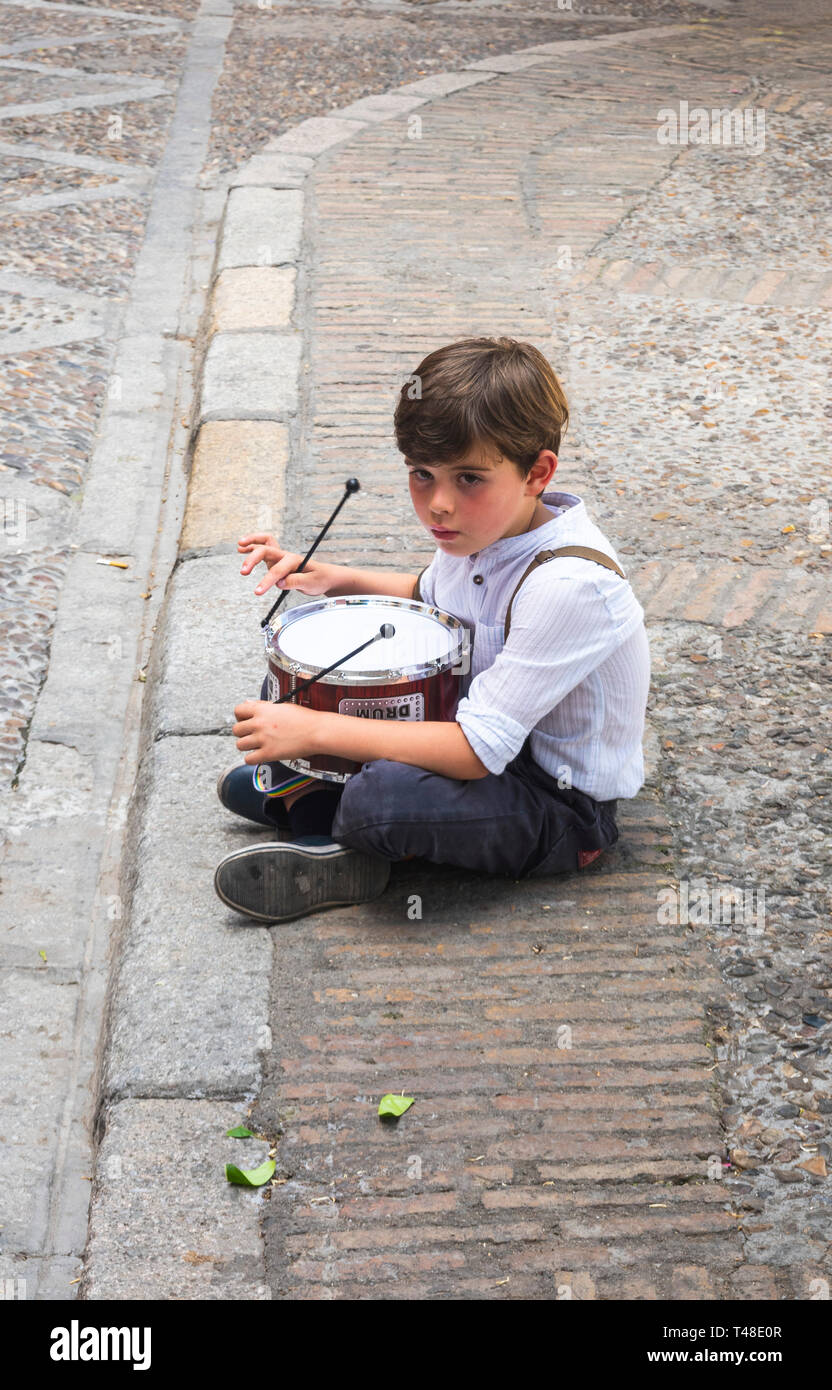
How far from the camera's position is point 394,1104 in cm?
183

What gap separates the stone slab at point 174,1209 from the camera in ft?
5.36

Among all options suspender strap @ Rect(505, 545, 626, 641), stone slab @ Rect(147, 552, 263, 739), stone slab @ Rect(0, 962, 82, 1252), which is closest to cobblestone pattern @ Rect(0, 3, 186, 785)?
stone slab @ Rect(147, 552, 263, 739)

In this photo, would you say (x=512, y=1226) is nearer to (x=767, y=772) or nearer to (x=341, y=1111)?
(x=341, y=1111)

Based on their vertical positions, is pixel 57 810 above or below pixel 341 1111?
below

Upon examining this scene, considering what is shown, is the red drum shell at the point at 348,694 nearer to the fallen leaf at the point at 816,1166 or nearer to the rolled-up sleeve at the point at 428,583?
the rolled-up sleeve at the point at 428,583

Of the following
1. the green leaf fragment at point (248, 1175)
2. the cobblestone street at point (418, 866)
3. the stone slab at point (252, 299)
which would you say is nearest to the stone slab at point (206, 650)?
the cobblestone street at point (418, 866)

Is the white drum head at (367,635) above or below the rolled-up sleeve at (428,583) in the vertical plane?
above

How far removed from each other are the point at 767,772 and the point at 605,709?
19.1 inches

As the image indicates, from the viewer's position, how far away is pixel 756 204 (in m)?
5.41

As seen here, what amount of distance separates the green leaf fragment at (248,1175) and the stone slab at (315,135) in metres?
5.07

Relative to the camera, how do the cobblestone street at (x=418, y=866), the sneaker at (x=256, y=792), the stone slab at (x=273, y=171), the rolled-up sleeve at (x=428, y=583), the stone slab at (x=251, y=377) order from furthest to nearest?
the stone slab at (x=273, y=171) → the stone slab at (x=251, y=377) → the rolled-up sleeve at (x=428, y=583) → the sneaker at (x=256, y=792) → the cobblestone street at (x=418, y=866)

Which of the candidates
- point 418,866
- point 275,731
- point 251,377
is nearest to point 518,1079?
point 418,866

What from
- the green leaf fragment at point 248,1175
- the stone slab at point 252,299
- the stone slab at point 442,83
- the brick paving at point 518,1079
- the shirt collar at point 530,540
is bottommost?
the stone slab at point 442,83
